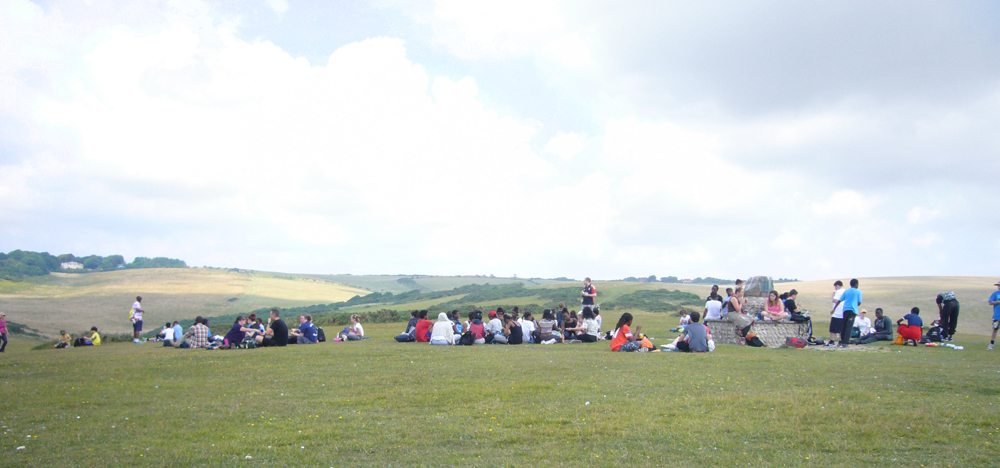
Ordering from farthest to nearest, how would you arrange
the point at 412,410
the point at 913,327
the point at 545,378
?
the point at 913,327 → the point at 545,378 → the point at 412,410

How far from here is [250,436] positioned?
6.58 m

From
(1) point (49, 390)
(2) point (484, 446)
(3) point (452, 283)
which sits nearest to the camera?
(2) point (484, 446)

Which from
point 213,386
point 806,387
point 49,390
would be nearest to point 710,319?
point 806,387

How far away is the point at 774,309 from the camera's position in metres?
18.5

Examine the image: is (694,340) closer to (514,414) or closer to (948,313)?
(514,414)

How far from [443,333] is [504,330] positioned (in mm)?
2551

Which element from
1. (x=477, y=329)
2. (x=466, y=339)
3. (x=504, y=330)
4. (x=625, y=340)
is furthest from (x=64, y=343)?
(x=625, y=340)

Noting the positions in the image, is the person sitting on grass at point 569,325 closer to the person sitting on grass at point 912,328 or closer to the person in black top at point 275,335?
the person in black top at point 275,335

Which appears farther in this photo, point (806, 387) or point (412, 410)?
point (806, 387)

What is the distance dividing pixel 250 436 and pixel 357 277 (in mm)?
186133

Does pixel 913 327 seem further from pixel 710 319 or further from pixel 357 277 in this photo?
pixel 357 277

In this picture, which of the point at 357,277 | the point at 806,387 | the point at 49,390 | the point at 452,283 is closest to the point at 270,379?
the point at 49,390

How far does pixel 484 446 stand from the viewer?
612cm

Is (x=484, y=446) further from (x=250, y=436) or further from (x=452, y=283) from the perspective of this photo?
(x=452, y=283)
